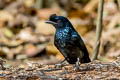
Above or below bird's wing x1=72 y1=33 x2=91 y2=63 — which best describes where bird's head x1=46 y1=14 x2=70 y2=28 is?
above

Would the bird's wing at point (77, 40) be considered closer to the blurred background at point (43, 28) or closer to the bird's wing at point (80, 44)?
the bird's wing at point (80, 44)

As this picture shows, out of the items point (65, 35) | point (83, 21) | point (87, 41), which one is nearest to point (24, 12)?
point (83, 21)

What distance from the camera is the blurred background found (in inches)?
445

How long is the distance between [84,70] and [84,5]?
1039 centimetres

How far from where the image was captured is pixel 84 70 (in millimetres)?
6328

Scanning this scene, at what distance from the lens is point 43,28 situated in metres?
13.5

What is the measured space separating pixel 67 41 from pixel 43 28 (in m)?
6.77

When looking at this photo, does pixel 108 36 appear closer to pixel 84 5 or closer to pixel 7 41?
pixel 7 41

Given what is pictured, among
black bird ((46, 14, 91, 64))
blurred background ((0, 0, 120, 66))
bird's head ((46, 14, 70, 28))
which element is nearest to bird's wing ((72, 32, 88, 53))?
black bird ((46, 14, 91, 64))

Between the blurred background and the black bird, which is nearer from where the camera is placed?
the black bird

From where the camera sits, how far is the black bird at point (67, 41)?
22.4 feet

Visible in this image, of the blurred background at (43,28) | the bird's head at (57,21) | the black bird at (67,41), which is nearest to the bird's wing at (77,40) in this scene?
the black bird at (67,41)

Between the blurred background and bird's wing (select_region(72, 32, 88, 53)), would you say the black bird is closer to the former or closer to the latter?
bird's wing (select_region(72, 32, 88, 53))

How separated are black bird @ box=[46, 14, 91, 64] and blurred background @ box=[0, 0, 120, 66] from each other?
3.36 meters
